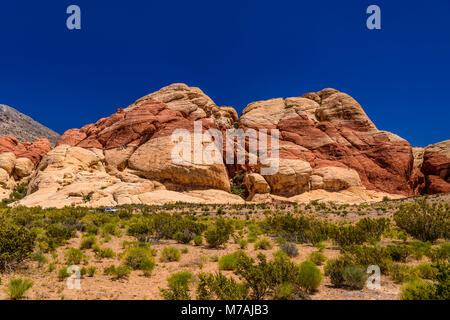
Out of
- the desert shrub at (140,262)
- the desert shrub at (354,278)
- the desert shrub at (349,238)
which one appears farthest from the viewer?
the desert shrub at (349,238)

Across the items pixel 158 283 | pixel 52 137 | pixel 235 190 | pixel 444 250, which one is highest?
pixel 52 137

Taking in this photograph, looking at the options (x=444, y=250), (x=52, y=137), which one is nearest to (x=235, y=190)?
(x=444, y=250)

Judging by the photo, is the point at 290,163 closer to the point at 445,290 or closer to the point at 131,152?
the point at 131,152

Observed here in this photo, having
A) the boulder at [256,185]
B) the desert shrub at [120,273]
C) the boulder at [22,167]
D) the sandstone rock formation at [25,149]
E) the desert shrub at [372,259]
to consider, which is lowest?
the desert shrub at [120,273]

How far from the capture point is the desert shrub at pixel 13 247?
289 inches

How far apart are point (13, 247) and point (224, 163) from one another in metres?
39.3

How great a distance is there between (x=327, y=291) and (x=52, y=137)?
131188 millimetres

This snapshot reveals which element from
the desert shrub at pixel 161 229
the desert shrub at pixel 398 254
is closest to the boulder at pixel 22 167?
the desert shrub at pixel 161 229

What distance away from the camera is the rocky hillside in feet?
110

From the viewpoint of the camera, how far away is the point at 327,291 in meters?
6.36

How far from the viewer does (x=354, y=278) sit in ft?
21.1

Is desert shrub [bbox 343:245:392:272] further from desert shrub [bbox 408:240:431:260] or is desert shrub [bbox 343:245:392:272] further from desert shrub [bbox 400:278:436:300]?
desert shrub [bbox 400:278:436:300]

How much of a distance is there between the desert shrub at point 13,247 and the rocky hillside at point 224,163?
21645 mm

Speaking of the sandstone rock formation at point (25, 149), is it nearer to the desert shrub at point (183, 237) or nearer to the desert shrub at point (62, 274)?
the desert shrub at point (183, 237)
